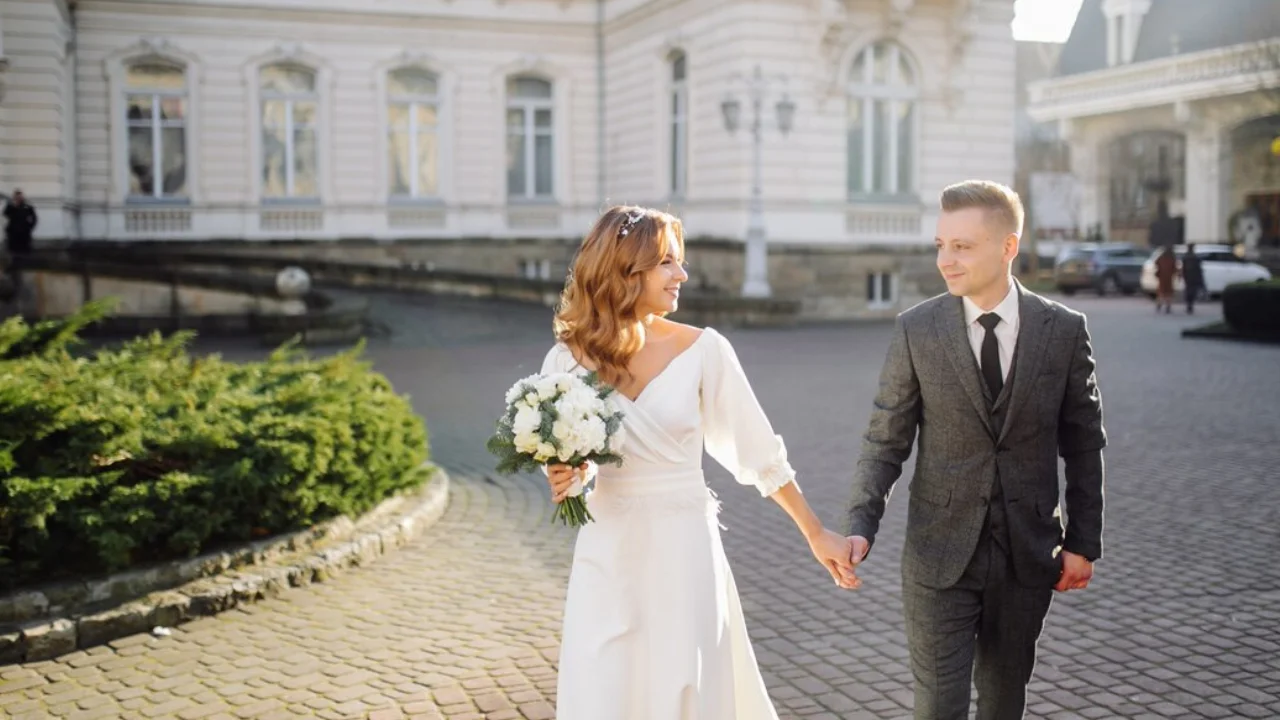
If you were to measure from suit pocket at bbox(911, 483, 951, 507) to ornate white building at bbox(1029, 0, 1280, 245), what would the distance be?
41058 millimetres

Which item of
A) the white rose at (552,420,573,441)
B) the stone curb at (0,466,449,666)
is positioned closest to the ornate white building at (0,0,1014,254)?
the stone curb at (0,466,449,666)

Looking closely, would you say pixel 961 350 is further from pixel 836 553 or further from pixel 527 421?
pixel 527 421

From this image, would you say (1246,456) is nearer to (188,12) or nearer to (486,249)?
(486,249)

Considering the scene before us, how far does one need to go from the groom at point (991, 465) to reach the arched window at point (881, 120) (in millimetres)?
24178

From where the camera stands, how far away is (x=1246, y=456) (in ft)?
35.3

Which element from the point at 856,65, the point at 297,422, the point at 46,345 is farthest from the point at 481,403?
the point at 856,65

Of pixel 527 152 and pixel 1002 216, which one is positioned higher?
pixel 527 152

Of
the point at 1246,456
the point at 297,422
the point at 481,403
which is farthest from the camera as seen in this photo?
the point at 481,403

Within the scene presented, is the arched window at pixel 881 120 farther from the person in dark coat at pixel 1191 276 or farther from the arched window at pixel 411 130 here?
the arched window at pixel 411 130

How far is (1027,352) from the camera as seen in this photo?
3.69 metres

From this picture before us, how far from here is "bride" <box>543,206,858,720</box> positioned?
3580mm

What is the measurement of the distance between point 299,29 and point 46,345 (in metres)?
22.5

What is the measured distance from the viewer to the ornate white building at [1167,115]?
46.1 m

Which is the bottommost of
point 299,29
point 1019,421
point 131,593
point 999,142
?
point 131,593
